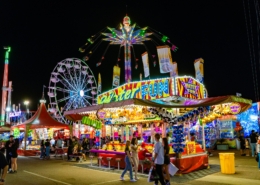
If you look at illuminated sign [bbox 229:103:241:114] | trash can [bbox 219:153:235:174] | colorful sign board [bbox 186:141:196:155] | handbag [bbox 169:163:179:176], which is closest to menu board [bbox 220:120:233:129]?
illuminated sign [bbox 229:103:241:114]

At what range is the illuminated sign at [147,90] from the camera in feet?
45.2

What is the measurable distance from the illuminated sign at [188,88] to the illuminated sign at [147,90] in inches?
17.6

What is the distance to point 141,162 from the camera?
401 inches

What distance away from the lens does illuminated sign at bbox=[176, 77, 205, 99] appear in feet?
44.8

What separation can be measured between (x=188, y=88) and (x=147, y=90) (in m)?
2.28

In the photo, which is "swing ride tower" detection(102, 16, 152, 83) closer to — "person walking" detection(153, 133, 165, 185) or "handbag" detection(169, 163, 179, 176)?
"handbag" detection(169, 163, 179, 176)

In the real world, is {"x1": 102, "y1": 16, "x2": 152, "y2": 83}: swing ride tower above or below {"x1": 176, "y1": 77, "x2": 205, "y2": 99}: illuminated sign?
above

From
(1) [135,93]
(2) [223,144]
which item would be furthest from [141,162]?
(2) [223,144]

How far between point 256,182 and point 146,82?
8176mm

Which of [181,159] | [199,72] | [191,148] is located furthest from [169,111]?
[199,72]

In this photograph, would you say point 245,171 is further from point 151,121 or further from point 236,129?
point 236,129

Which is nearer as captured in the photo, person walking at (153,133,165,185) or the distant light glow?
person walking at (153,133,165,185)

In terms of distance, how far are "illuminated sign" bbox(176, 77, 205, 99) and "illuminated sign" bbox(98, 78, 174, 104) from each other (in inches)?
17.6

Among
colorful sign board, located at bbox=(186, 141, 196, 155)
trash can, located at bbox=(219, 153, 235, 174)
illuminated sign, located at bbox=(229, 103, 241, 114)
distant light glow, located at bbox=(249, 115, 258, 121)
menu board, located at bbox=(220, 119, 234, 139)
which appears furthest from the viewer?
distant light glow, located at bbox=(249, 115, 258, 121)
